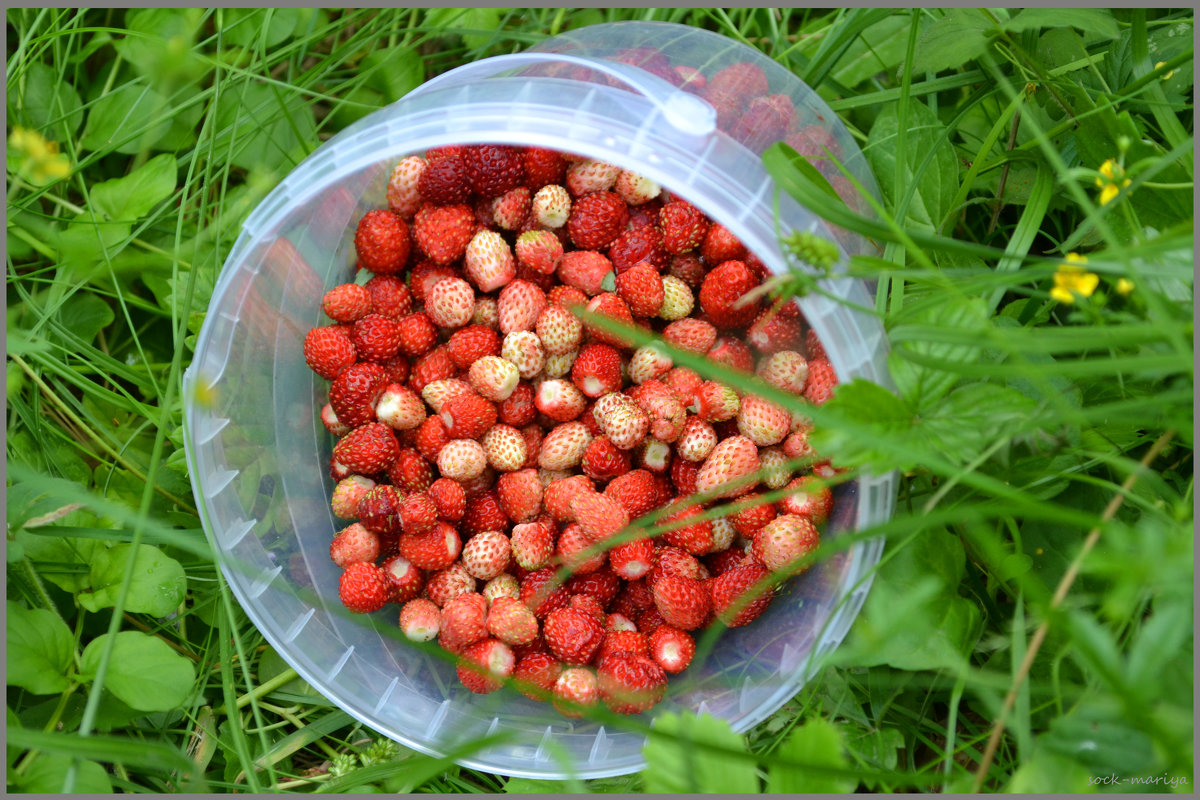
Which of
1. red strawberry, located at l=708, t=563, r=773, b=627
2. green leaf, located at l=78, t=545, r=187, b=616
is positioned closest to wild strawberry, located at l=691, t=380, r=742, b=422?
red strawberry, located at l=708, t=563, r=773, b=627

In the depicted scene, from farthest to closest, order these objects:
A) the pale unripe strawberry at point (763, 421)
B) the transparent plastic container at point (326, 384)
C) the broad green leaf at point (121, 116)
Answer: the broad green leaf at point (121, 116) < the pale unripe strawberry at point (763, 421) < the transparent plastic container at point (326, 384)

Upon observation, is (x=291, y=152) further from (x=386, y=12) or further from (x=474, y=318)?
(x=474, y=318)

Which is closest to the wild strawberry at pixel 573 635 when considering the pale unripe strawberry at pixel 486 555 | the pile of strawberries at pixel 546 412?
the pile of strawberries at pixel 546 412

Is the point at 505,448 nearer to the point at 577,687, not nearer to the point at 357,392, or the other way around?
the point at 357,392

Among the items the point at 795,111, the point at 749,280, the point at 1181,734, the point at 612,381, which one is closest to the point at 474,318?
the point at 612,381

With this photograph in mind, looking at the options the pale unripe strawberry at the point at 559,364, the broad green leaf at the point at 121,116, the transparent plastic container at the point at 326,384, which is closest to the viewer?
the transparent plastic container at the point at 326,384

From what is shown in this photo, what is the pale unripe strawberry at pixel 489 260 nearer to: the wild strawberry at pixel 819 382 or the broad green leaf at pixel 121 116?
the wild strawberry at pixel 819 382

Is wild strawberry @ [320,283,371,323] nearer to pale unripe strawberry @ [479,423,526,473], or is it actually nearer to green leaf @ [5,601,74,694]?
pale unripe strawberry @ [479,423,526,473]
